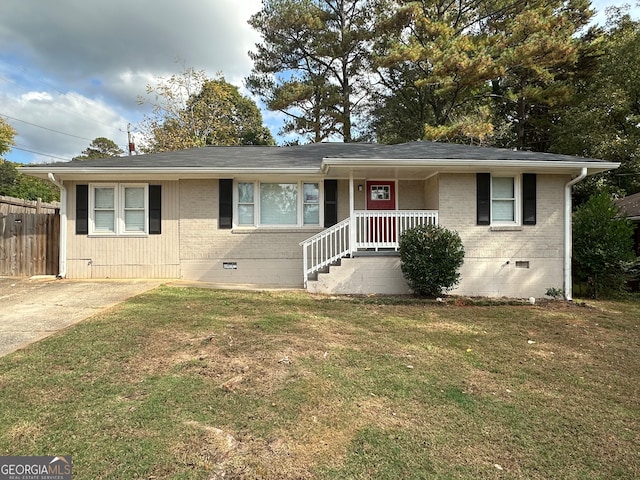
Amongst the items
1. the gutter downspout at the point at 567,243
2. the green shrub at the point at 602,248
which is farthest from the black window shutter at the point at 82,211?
the green shrub at the point at 602,248

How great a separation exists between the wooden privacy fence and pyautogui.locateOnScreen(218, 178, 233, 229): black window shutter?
4.57 meters

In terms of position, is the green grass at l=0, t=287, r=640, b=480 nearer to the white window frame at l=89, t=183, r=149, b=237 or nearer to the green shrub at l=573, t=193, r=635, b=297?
the green shrub at l=573, t=193, r=635, b=297

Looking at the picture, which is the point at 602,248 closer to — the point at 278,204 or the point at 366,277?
the point at 366,277

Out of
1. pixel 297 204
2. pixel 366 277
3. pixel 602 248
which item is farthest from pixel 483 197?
pixel 297 204

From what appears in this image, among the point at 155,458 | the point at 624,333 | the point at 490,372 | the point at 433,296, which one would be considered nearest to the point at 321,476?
the point at 155,458

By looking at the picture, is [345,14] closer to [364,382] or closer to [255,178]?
[255,178]

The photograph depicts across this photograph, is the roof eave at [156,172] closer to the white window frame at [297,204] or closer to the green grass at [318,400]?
the white window frame at [297,204]

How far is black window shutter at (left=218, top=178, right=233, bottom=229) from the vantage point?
31.1 ft

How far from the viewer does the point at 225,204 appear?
31.2 ft

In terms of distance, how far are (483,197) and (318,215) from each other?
4176 mm

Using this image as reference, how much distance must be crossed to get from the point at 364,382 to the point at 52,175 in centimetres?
920

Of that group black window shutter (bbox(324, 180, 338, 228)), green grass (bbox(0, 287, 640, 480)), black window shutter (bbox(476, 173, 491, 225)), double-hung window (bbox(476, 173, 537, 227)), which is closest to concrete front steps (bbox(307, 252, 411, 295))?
black window shutter (bbox(324, 180, 338, 228))

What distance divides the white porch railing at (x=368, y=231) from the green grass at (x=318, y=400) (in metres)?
3.46

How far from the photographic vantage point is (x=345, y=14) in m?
21.7
